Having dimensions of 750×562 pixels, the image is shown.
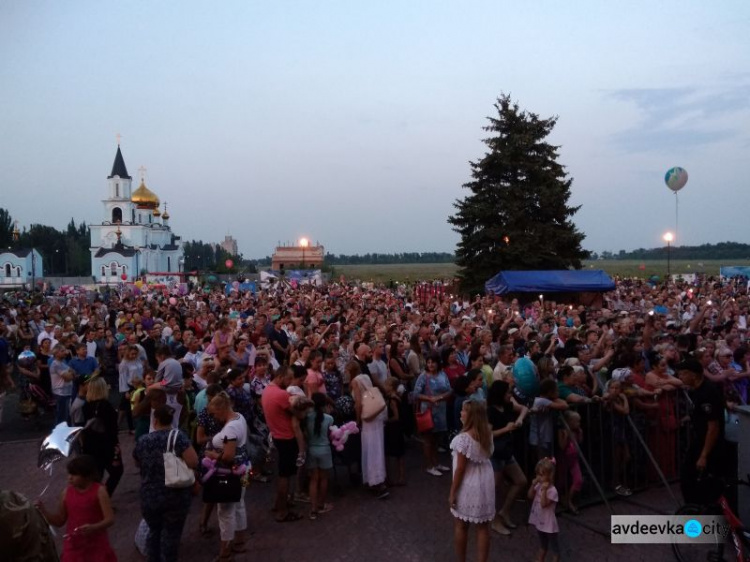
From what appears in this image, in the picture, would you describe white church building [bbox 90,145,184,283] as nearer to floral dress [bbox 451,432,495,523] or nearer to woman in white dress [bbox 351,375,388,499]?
woman in white dress [bbox 351,375,388,499]

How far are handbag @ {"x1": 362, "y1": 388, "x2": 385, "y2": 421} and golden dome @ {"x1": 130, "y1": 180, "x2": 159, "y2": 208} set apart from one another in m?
93.9

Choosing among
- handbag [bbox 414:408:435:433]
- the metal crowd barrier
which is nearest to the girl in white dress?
the metal crowd barrier

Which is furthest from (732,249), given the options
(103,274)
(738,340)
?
(738,340)

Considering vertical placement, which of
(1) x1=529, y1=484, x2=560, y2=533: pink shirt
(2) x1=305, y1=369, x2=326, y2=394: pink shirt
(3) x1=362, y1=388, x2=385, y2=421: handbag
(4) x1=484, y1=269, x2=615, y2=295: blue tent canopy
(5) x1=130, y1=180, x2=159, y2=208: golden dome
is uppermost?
(5) x1=130, y1=180, x2=159, y2=208: golden dome

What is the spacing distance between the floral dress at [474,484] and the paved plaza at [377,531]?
3.34 feet

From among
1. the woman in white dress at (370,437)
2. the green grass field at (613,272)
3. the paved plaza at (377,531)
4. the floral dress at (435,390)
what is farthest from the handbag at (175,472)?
the green grass field at (613,272)

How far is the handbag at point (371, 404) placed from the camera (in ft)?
22.1

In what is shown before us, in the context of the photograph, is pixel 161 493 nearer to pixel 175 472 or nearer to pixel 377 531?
pixel 175 472

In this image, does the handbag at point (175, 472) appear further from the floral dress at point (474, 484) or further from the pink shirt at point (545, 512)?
the pink shirt at point (545, 512)

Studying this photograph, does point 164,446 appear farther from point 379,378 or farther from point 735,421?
point 735,421

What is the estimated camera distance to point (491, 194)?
31.7 m

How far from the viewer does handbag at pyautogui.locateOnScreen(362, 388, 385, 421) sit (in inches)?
266

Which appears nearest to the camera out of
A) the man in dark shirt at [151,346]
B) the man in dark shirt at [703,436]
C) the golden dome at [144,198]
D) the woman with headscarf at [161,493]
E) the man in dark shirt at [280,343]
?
the woman with headscarf at [161,493]

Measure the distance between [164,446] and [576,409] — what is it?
4.41m
